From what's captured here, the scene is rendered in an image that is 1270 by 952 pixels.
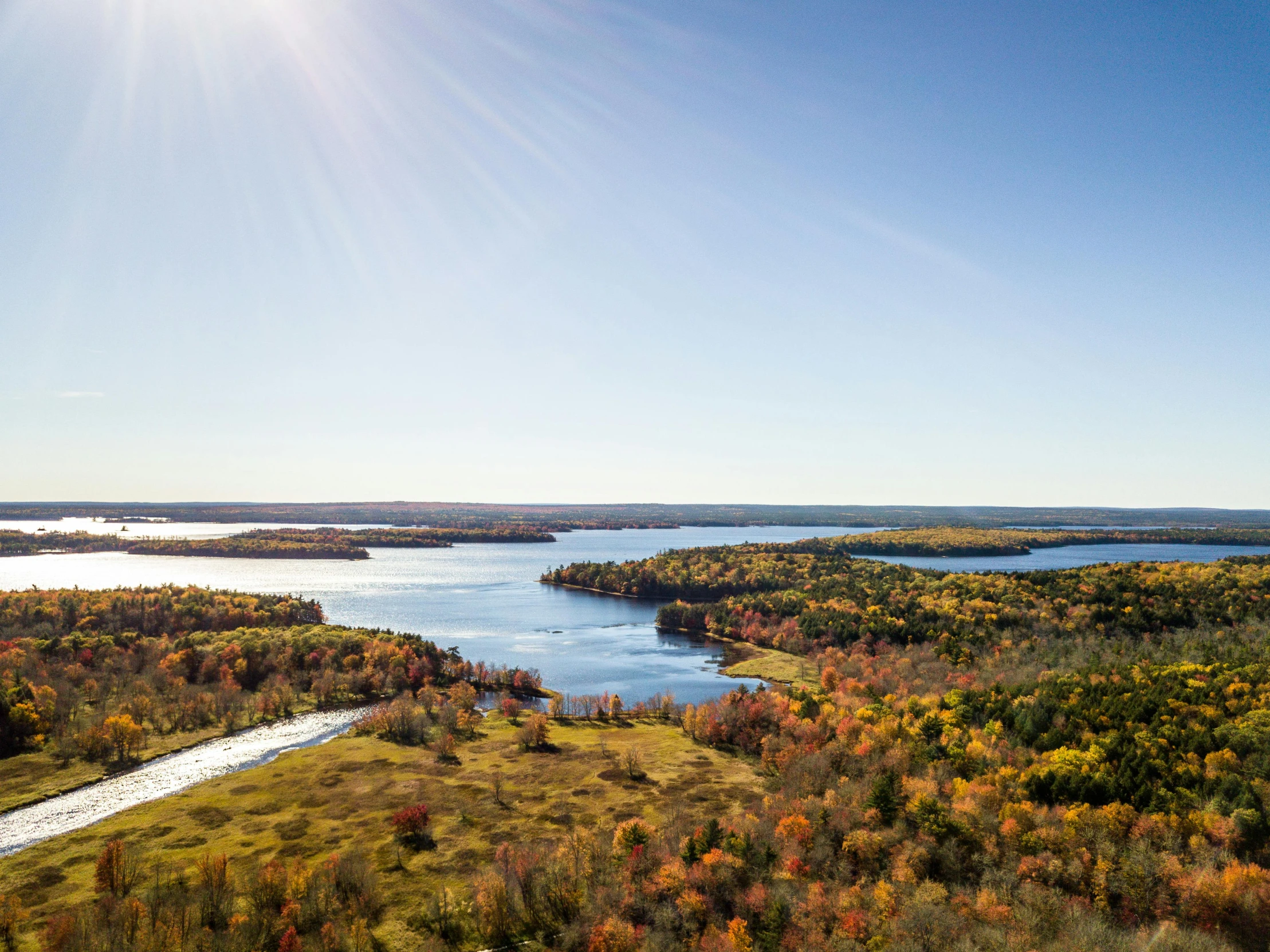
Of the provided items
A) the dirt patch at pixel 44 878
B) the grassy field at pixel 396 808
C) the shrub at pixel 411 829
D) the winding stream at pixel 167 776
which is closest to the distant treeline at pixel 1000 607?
the grassy field at pixel 396 808

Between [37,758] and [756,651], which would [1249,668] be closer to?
[756,651]

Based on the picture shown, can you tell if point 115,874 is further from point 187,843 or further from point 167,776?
point 167,776

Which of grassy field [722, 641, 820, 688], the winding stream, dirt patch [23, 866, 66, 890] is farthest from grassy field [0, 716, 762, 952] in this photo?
grassy field [722, 641, 820, 688]

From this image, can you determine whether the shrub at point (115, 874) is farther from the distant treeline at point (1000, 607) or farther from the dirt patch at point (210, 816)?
the distant treeline at point (1000, 607)

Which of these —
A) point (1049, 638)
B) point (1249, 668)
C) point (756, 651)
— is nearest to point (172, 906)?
point (1249, 668)

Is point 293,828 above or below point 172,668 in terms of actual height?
below

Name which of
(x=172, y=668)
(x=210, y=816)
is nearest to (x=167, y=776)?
(x=210, y=816)

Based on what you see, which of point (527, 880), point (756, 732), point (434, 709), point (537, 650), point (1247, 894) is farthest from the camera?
point (537, 650)
